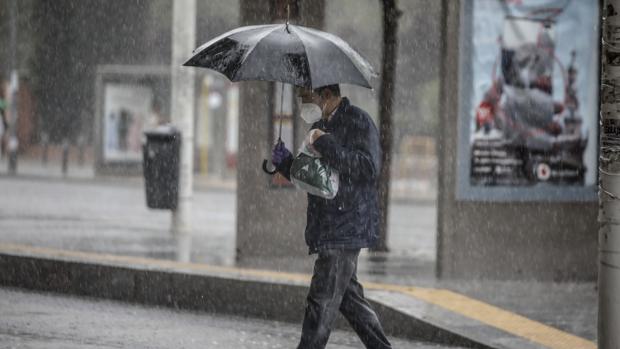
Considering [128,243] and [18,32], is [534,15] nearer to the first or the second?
[128,243]

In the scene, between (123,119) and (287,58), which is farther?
(123,119)

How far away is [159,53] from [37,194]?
55.1 ft

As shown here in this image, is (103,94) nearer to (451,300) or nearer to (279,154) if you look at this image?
(451,300)

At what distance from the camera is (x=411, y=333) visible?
859 cm

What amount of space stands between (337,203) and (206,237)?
8322mm

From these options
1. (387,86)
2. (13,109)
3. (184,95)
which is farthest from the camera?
(13,109)

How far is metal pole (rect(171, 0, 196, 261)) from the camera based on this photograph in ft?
50.1

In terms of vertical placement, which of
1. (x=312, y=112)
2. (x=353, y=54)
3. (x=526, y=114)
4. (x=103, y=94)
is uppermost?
(x=103, y=94)

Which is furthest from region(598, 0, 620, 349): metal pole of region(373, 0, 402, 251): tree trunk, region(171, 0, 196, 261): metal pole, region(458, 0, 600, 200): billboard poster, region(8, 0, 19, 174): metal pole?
region(8, 0, 19, 174): metal pole

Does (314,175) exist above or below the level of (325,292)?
above

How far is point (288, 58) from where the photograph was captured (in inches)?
255

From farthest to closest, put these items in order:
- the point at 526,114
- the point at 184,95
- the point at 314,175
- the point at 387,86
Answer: the point at 184,95, the point at 387,86, the point at 526,114, the point at 314,175

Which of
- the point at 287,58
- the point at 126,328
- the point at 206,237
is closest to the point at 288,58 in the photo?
the point at 287,58

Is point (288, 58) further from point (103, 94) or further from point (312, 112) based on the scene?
point (103, 94)
